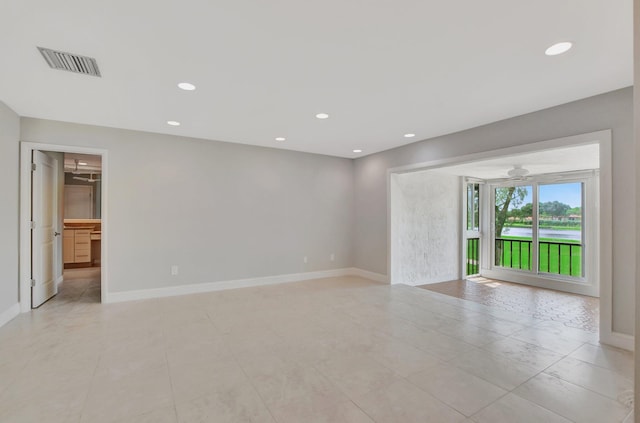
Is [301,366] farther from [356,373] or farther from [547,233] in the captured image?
[547,233]

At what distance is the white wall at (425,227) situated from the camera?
575cm

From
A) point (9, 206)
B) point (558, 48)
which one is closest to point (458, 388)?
point (558, 48)

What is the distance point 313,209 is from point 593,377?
453cm

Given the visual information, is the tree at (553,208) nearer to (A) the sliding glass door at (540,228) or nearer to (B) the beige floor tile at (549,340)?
(A) the sliding glass door at (540,228)

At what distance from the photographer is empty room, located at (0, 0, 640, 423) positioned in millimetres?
1966

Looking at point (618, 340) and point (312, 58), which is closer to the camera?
point (312, 58)

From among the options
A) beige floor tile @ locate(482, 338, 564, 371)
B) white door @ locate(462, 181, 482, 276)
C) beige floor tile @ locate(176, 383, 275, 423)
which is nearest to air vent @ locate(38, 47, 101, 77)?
beige floor tile @ locate(176, 383, 275, 423)

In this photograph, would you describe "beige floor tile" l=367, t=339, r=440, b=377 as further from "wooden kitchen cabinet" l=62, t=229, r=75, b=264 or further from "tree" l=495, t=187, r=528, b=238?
"wooden kitchen cabinet" l=62, t=229, r=75, b=264

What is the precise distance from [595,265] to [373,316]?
4685 millimetres

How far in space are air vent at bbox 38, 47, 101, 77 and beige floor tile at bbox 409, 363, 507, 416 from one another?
3628 millimetres

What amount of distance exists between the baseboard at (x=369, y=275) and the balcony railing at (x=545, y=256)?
318cm

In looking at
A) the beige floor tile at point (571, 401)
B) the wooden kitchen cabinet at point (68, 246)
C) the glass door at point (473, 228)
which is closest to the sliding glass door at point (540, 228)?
the glass door at point (473, 228)

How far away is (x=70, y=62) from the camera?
242cm

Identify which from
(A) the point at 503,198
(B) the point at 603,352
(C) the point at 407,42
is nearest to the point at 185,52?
(C) the point at 407,42
